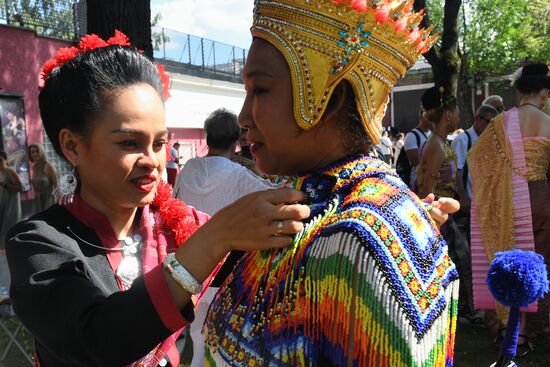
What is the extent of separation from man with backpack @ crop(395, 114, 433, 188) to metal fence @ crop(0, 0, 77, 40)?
9.92m

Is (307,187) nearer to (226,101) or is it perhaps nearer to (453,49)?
(453,49)

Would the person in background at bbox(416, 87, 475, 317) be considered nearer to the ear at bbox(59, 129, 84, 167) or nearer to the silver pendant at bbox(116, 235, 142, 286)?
the silver pendant at bbox(116, 235, 142, 286)

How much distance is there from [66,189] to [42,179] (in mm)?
6571

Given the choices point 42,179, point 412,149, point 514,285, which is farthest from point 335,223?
point 42,179

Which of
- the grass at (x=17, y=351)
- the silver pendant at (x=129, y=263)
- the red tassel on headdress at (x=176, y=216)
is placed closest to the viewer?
the silver pendant at (x=129, y=263)

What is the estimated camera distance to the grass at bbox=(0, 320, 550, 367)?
4.41 metres

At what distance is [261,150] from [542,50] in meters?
26.9

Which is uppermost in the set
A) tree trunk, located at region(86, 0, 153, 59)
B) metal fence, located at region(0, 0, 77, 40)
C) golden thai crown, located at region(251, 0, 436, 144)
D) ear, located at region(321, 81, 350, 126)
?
metal fence, located at region(0, 0, 77, 40)

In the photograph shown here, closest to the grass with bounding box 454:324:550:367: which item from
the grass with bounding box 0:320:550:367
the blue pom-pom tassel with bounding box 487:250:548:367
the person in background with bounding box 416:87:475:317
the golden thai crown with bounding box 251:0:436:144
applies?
the grass with bounding box 0:320:550:367

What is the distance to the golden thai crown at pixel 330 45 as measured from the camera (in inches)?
48.7

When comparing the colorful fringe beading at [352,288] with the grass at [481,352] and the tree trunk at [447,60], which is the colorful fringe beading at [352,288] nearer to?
the grass at [481,352]

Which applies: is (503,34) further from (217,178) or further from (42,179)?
(217,178)

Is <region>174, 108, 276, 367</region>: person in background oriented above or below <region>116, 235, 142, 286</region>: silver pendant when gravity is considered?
above

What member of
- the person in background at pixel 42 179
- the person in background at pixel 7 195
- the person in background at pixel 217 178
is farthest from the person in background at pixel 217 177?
the person in background at pixel 7 195
